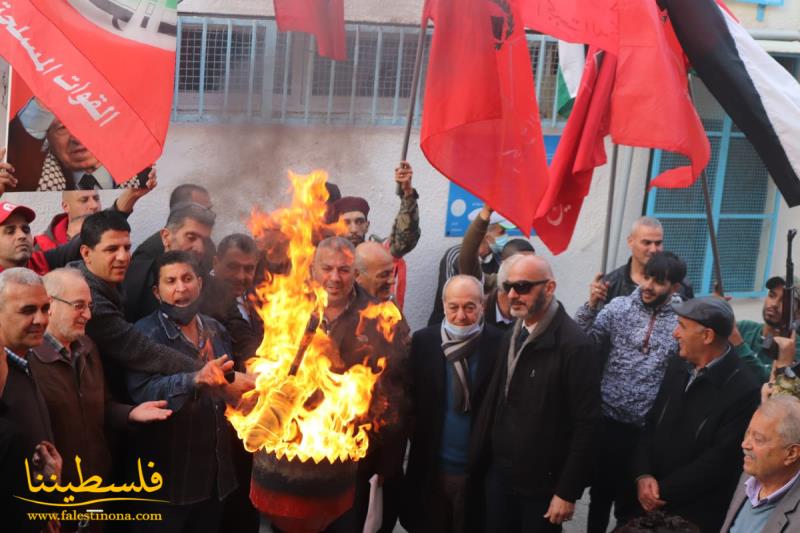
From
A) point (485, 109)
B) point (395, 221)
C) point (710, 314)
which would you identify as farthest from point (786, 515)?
point (395, 221)

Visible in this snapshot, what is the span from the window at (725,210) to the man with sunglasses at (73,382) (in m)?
5.80

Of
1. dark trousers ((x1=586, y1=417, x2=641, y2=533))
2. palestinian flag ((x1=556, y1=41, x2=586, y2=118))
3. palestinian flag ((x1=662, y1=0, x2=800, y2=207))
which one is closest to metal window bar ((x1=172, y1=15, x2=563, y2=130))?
palestinian flag ((x1=556, y1=41, x2=586, y2=118))

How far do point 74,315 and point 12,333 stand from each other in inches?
14.5

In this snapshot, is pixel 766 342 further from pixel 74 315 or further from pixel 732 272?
pixel 74 315

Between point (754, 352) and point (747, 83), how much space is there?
1.80m

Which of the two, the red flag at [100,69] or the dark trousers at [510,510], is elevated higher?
the red flag at [100,69]

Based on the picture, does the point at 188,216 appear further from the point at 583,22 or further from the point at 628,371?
the point at 628,371

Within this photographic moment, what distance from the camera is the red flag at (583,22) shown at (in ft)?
19.8

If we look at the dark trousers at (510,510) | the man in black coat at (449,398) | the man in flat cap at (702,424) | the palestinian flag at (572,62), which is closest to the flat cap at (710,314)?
the man in flat cap at (702,424)

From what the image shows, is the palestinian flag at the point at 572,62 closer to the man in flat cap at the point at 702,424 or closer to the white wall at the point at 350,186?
the white wall at the point at 350,186

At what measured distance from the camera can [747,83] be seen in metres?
6.29

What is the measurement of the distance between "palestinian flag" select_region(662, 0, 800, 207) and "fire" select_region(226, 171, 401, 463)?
2.27 metres

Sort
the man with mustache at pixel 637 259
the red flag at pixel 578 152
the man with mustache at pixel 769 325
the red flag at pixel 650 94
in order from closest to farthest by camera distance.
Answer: the red flag at pixel 650 94 < the red flag at pixel 578 152 < the man with mustache at pixel 769 325 < the man with mustache at pixel 637 259

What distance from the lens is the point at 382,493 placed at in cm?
609
